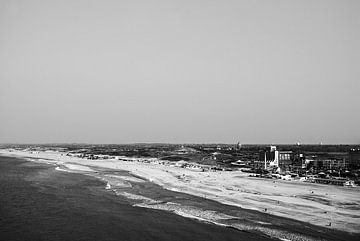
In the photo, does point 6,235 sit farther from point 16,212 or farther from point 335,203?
point 335,203

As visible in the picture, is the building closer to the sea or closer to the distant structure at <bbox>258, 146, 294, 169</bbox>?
the distant structure at <bbox>258, 146, 294, 169</bbox>

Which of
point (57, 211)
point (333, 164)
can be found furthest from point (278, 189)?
point (333, 164)

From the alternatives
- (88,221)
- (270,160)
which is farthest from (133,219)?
(270,160)

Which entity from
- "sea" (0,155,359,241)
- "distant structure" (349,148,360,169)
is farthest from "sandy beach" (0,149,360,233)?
"distant structure" (349,148,360,169)

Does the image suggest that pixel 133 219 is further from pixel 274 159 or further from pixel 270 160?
pixel 270 160

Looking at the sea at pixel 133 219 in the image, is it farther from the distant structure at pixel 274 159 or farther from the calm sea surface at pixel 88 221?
the distant structure at pixel 274 159

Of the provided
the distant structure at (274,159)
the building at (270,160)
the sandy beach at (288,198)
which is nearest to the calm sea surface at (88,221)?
the sandy beach at (288,198)

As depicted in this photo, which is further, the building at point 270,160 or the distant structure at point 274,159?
the building at point 270,160
